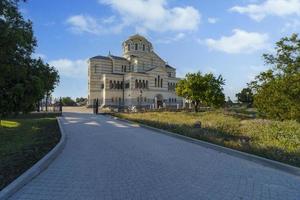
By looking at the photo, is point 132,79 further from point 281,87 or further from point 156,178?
point 156,178

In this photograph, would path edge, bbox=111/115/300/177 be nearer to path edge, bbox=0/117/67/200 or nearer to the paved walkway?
the paved walkway

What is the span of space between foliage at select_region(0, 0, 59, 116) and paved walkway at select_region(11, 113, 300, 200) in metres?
5.82

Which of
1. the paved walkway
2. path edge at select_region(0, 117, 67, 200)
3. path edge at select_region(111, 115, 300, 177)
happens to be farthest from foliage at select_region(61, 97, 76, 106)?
path edge at select_region(0, 117, 67, 200)

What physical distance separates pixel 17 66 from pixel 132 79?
57236mm

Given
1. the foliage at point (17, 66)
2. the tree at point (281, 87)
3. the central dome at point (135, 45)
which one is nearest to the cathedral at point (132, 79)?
the central dome at point (135, 45)

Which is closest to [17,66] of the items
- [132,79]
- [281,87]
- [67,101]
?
[281,87]

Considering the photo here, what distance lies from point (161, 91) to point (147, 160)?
228 ft

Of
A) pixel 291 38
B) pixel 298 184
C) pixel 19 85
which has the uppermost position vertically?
pixel 291 38

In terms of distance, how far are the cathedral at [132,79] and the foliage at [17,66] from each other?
53.2 m

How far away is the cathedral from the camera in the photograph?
247ft

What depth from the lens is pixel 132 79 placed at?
74.3m

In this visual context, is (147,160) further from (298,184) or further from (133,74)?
(133,74)

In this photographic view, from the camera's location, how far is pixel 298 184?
7840 millimetres

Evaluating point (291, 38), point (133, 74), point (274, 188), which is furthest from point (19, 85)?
point (133, 74)
